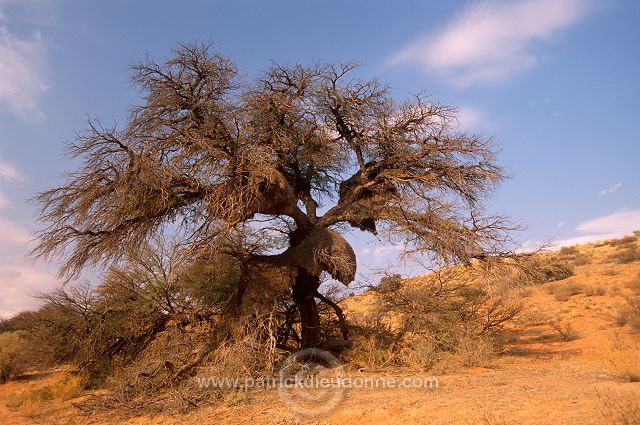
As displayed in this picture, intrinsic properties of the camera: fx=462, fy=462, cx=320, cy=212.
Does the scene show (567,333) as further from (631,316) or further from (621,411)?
(621,411)

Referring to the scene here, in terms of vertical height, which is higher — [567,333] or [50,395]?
[567,333]

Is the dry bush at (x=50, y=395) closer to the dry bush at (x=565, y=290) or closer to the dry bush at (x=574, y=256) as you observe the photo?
the dry bush at (x=565, y=290)

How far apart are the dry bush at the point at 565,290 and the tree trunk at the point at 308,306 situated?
14.9 metres

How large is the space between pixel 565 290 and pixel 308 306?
16.0 m

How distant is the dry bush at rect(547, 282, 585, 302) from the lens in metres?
21.6

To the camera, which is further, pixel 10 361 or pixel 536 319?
pixel 536 319

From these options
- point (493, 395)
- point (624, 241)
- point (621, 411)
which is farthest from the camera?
point (624, 241)

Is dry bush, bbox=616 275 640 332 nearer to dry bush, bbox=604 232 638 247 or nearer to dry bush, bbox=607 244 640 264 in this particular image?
dry bush, bbox=607 244 640 264

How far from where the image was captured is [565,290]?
22.0 metres

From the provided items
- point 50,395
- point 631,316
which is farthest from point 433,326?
point 50,395

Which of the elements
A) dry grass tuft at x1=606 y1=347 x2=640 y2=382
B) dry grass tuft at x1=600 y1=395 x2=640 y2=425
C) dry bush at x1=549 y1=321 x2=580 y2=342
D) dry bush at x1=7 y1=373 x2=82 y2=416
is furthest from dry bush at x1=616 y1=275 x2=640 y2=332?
dry bush at x1=7 y1=373 x2=82 y2=416

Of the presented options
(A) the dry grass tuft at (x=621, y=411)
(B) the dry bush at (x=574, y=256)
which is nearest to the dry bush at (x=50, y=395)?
(A) the dry grass tuft at (x=621, y=411)

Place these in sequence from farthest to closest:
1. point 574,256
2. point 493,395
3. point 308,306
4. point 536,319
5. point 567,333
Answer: point 574,256 → point 536,319 → point 567,333 → point 308,306 → point 493,395

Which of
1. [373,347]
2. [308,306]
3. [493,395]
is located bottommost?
[493,395]
